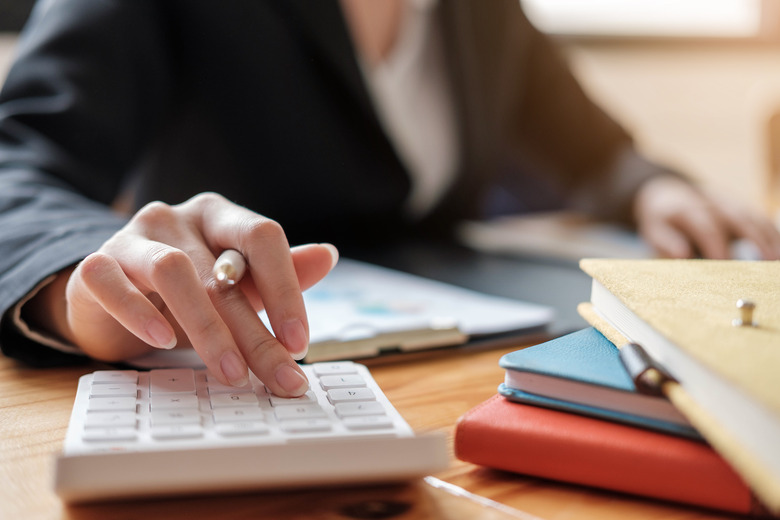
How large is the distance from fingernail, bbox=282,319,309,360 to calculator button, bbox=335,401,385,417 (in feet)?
0.18

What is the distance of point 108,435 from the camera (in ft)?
1.00

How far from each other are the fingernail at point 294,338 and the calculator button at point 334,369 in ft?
0.06

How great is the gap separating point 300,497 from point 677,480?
158 millimetres

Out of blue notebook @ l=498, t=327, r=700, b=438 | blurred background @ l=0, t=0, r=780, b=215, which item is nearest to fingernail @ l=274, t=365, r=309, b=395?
blue notebook @ l=498, t=327, r=700, b=438

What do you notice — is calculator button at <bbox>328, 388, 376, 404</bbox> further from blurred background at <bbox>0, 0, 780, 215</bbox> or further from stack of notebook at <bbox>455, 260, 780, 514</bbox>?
blurred background at <bbox>0, 0, 780, 215</bbox>

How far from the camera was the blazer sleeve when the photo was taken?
0.52 meters

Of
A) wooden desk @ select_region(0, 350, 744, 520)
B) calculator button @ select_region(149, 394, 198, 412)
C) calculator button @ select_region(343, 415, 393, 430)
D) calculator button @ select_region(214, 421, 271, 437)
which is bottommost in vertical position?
wooden desk @ select_region(0, 350, 744, 520)

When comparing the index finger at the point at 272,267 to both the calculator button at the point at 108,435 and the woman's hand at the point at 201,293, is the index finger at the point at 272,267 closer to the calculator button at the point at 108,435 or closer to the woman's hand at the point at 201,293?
the woman's hand at the point at 201,293

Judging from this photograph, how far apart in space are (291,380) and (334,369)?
0.05 meters

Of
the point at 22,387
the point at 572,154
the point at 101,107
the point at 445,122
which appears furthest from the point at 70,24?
the point at 572,154

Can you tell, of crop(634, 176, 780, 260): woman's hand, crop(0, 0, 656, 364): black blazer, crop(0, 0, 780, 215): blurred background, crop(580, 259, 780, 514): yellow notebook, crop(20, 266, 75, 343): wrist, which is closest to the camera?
crop(580, 259, 780, 514): yellow notebook

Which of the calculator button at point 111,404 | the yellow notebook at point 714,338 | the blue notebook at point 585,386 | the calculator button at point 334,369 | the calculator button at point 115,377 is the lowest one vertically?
the calculator button at point 334,369

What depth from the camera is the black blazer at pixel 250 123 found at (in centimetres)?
68

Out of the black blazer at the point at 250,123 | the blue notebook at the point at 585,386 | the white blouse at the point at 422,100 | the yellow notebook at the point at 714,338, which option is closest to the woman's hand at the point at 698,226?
the black blazer at the point at 250,123
